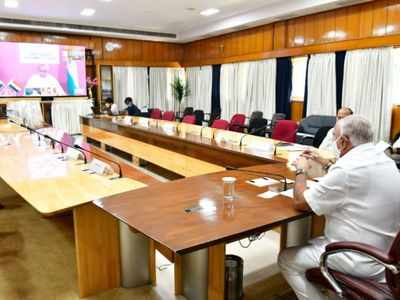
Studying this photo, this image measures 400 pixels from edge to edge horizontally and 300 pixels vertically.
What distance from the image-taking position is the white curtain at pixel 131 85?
1038 centimetres

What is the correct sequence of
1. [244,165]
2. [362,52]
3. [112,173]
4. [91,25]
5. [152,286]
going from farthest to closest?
1. [91,25]
2. [362,52]
3. [244,165]
4. [112,173]
5. [152,286]

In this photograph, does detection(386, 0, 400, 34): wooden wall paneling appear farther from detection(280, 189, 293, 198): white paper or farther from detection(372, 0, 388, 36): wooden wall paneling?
detection(280, 189, 293, 198): white paper

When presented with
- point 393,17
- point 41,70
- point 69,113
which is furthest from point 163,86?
point 393,17

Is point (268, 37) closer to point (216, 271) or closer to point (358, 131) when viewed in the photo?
point (358, 131)

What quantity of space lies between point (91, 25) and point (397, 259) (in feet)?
30.9

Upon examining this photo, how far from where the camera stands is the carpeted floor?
2348 millimetres

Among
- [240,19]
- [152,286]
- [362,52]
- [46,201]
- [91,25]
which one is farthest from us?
[91,25]

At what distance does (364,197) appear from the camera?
63.2 inches

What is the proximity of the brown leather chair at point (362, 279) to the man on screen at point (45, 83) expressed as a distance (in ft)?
30.6

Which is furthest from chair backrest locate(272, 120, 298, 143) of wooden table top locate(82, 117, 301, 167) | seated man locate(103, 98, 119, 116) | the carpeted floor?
seated man locate(103, 98, 119, 116)

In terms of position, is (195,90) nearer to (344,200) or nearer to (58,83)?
(58,83)

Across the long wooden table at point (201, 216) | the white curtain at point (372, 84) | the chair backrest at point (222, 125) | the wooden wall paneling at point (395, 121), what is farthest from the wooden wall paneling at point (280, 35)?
the long wooden table at point (201, 216)

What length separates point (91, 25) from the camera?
9219 millimetres

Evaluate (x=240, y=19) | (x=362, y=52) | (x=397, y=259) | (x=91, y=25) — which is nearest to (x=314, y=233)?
(x=397, y=259)
